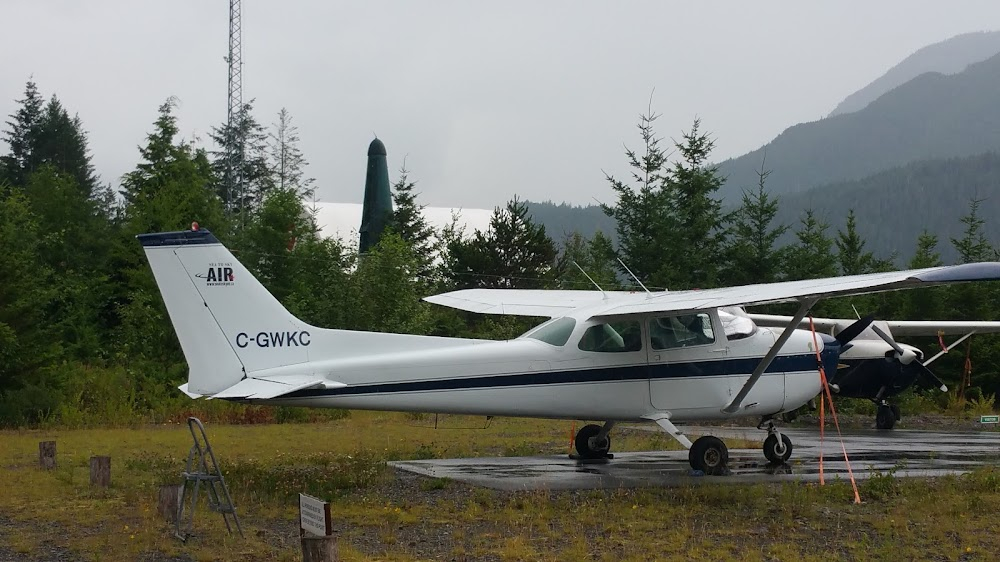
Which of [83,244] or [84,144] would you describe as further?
[84,144]

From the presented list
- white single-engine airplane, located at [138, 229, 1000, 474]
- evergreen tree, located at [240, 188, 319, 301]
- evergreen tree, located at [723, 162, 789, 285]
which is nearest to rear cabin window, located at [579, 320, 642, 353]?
white single-engine airplane, located at [138, 229, 1000, 474]

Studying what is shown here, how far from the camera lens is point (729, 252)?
35562mm

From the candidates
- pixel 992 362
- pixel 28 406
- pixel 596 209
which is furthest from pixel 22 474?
pixel 596 209

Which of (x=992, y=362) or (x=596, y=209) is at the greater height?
(x=596, y=209)

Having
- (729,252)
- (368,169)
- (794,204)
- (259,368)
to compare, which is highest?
(794,204)

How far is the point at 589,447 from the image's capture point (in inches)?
526

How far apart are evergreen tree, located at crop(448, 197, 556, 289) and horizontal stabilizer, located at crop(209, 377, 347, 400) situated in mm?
32190

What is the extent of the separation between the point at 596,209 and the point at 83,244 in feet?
503

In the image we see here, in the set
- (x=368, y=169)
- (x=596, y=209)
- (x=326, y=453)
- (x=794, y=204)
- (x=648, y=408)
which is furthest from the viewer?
(x=596, y=209)

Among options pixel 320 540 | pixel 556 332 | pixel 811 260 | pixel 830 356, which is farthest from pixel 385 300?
pixel 320 540

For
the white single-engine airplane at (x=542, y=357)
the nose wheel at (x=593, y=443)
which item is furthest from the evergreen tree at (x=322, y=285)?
the white single-engine airplane at (x=542, y=357)

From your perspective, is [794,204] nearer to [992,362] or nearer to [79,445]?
[992,362]

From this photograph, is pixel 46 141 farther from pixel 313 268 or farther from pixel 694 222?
pixel 694 222

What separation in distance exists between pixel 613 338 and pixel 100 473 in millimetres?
6076
